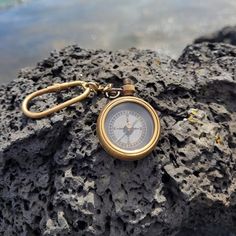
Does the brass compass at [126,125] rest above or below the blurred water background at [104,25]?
above

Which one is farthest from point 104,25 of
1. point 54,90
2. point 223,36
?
point 54,90

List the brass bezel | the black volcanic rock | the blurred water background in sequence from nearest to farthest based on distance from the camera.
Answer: the brass bezel → the black volcanic rock → the blurred water background

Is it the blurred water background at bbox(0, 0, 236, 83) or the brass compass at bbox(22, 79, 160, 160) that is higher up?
the brass compass at bbox(22, 79, 160, 160)

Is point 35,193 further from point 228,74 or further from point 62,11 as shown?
point 62,11

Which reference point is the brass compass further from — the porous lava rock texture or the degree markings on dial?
the porous lava rock texture

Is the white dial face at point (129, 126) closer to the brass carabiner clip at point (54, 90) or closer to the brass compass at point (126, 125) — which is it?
the brass compass at point (126, 125)

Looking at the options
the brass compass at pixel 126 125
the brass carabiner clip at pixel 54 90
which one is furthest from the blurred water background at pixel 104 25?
the brass compass at pixel 126 125

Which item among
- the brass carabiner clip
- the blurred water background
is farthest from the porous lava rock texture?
the blurred water background

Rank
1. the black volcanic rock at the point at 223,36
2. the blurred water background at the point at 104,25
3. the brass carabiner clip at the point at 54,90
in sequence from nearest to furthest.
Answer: the brass carabiner clip at the point at 54,90
the black volcanic rock at the point at 223,36
the blurred water background at the point at 104,25
